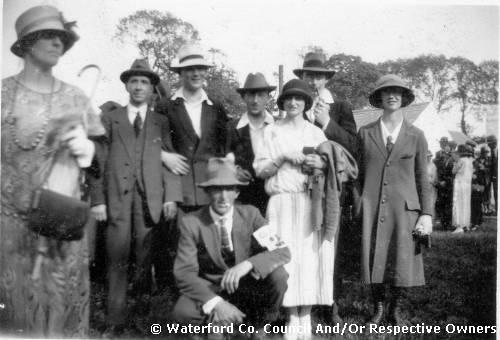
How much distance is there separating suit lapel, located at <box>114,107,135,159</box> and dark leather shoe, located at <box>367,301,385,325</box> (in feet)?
6.78

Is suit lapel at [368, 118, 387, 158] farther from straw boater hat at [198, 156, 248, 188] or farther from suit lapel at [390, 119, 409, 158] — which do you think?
straw boater hat at [198, 156, 248, 188]

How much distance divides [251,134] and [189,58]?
734mm

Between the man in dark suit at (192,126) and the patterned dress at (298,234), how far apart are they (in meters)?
0.48

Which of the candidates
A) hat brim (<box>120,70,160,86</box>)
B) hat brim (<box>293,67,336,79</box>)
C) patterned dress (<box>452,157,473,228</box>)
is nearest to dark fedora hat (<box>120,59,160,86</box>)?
hat brim (<box>120,70,160,86</box>)

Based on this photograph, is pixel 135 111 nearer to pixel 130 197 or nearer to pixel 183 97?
pixel 183 97

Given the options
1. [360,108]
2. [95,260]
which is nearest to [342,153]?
[360,108]

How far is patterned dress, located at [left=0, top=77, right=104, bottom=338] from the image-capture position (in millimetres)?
3840

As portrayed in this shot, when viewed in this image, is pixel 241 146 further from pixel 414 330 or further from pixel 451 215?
pixel 451 215

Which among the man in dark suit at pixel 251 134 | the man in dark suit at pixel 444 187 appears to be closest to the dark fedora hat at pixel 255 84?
the man in dark suit at pixel 251 134

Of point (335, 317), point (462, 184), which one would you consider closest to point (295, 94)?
point (335, 317)

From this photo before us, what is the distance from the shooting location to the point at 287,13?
4641 mm

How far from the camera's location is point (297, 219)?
4.04m

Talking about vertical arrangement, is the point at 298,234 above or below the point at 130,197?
below

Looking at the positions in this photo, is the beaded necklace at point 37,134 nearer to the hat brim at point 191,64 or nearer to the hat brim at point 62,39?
the hat brim at point 62,39
